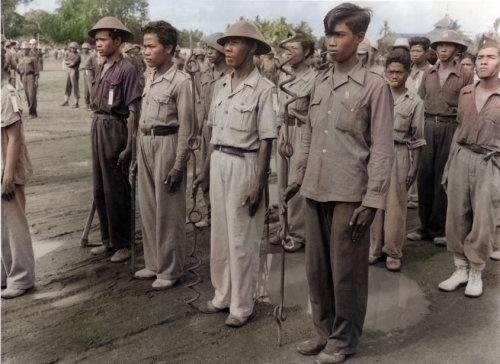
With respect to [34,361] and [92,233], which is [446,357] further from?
[92,233]

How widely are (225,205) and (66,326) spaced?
4.10ft

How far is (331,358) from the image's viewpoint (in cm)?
301

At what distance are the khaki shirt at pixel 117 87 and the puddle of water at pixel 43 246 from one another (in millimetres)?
1312

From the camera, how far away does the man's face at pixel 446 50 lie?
5.03 metres

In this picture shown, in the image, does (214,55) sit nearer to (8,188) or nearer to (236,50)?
(236,50)

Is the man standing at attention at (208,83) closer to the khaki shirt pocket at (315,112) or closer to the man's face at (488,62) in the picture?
the khaki shirt pocket at (315,112)

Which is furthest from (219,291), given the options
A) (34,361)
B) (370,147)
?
(370,147)

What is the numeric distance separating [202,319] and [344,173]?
140cm

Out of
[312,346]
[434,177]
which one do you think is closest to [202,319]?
[312,346]

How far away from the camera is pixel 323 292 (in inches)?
123

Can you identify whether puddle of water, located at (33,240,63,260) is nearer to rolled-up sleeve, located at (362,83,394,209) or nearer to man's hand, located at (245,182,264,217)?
man's hand, located at (245,182,264,217)

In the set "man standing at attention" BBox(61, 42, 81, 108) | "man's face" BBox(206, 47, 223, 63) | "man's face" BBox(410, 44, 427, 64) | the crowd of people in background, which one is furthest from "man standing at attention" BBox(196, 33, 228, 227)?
"man standing at attention" BBox(61, 42, 81, 108)

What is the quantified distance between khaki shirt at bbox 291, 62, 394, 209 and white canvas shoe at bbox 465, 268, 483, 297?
1659mm

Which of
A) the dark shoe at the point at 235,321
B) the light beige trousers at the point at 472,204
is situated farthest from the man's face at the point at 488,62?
the dark shoe at the point at 235,321
